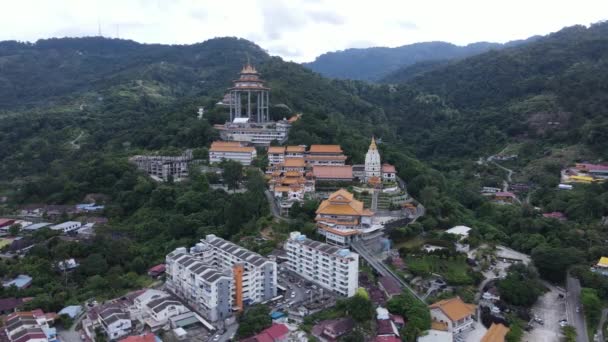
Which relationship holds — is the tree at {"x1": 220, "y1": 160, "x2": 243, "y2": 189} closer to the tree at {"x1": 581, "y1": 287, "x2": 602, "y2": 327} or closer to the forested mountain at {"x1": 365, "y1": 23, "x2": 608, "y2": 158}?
the tree at {"x1": 581, "y1": 287, "x2": 602, "y2": 327}

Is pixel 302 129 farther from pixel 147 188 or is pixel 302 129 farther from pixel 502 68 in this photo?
pixel 502 68

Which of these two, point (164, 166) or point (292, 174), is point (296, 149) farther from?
point (164, 166)

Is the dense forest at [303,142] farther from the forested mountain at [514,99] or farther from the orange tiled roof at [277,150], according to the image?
the orange tiled roof at [277,150]

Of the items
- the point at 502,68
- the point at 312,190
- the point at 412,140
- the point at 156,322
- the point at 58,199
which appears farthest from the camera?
the point at 502,68

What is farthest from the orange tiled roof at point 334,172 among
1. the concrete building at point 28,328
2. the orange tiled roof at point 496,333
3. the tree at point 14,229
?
the tree at point 14,229

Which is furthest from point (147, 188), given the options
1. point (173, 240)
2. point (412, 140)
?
point (412, 140)

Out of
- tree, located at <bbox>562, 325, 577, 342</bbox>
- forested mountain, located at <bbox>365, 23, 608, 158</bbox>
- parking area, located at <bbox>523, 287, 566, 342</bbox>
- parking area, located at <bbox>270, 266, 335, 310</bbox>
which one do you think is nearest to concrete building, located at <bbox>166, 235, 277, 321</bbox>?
parking area, located at <bbox>270, 266, 335, 310</bbox>
